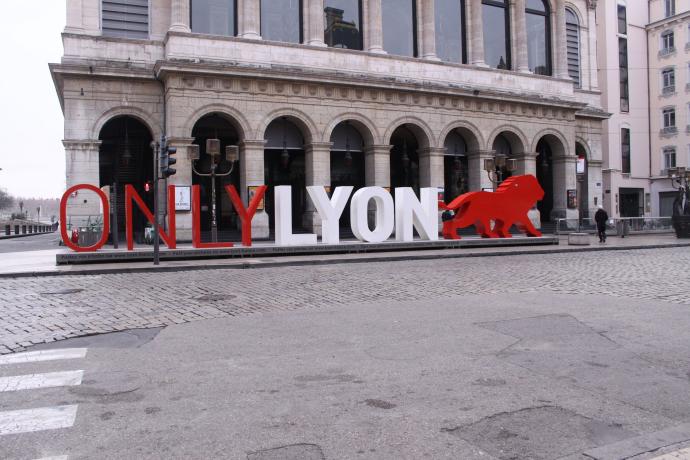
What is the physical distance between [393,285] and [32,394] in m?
8.10

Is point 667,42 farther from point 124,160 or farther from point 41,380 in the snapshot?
point 41,380

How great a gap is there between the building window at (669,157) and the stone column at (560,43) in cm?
1879

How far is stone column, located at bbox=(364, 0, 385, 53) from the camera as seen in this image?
1141 inches

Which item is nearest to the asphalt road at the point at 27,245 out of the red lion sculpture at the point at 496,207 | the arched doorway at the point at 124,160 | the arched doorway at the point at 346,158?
the arched doorway at the point at 124,160

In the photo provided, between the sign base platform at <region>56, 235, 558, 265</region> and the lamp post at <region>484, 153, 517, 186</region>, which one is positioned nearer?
the sign base platform at <region>56, 235, 558, 265</region>

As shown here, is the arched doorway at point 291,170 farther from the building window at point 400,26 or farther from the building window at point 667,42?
the building window at point 667,42

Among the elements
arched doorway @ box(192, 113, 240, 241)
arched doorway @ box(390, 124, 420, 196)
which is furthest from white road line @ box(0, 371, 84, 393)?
arched doorway @ box(390, 124, 420, 196)

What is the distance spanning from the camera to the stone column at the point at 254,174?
25.6 metres

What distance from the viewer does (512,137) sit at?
109 ft

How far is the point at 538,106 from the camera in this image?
3338cm

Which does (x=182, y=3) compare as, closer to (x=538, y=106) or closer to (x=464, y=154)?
(x=464, y=154)

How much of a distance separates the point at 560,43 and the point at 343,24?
48.8 ft

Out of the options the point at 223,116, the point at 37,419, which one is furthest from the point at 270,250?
the point at 37,419

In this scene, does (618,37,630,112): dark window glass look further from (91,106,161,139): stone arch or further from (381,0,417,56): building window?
(91,106,161,139): stone arch
